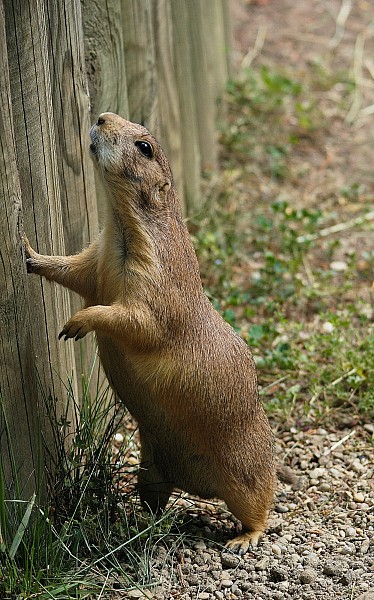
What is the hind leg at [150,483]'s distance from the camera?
4391 millimetres

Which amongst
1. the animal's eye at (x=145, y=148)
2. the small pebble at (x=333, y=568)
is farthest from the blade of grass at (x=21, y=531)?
the animal's eye at (x=145, y=148)

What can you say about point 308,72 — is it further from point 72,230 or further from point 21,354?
point 21,354

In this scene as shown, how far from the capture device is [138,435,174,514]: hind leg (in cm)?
439

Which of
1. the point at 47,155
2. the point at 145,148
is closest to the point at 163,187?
the point at 145,148

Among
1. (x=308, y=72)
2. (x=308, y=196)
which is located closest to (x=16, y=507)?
(x=308, y=196)

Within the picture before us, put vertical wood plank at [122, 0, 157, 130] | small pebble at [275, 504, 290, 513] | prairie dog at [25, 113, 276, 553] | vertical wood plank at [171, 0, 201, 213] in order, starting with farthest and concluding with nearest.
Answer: vertical wood plank at [171, 0, 201, 213]
vertical wood plank at [122, 0, 157, 130]
small pebble at [275, 504, 290, 513]
prairie dog at [25, 113, 276, 553]

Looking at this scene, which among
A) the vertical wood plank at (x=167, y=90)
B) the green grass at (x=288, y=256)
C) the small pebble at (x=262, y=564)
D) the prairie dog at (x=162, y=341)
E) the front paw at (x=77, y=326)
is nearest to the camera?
the front paw at (x=77, y=326)

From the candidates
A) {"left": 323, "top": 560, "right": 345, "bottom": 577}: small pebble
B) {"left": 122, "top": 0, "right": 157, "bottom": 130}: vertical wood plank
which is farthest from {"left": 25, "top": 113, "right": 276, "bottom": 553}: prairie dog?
A: {"left": 122, "top": 0, "right": 157, "bottom": 130}: vertical wood plank

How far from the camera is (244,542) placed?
433 centimetres

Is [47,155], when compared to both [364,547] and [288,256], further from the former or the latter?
[288,256]

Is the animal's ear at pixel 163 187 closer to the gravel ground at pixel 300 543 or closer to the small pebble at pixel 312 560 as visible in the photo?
the gravel ground at pixel 300 543

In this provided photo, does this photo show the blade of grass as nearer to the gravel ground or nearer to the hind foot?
the gravel ground

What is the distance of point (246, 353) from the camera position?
4355 mm

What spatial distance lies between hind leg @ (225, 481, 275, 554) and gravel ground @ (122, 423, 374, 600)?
0.05 meters
